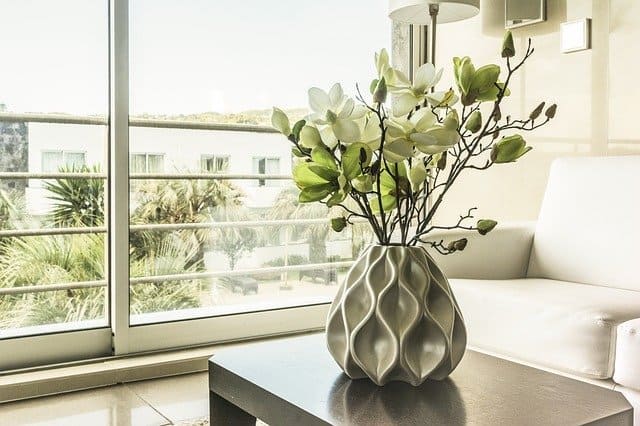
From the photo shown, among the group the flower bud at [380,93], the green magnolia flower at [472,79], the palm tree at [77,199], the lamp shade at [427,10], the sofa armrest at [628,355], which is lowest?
the sofa armrest at [628,355]

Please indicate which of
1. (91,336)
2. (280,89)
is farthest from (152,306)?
(280,89)

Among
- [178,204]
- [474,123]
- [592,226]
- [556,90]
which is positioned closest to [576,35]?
[556,90]

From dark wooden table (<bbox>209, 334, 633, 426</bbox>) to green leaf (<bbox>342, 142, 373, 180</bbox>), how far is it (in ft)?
1.33

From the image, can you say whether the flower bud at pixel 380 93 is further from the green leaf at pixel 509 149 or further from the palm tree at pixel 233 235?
the palm tree at pixel 233 235

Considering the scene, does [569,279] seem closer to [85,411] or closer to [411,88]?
[411,88]

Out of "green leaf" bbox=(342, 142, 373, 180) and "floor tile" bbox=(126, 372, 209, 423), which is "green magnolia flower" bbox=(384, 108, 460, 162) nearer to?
"green leaf" bbox=(342, 142, 373, 180)

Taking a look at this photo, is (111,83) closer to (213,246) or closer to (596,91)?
(213,246)

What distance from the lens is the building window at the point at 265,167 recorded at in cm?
339

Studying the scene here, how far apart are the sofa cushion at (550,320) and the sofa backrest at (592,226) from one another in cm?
12

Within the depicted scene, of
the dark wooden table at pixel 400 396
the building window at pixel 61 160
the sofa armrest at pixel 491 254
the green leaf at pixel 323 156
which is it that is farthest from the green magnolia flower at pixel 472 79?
the building window at pixel 61 160

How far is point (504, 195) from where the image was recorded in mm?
3537

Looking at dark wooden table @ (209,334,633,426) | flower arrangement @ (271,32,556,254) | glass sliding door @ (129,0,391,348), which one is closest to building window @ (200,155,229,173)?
glass sliding door @ (129,0,391,348)

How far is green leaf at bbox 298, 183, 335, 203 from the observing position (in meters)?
1.29

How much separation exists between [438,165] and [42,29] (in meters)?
2.05
